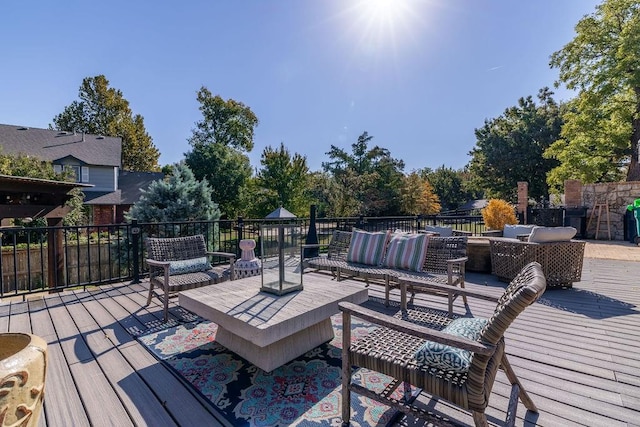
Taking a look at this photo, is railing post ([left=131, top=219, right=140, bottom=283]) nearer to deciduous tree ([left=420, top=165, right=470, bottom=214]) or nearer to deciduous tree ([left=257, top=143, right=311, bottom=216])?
deciduous tree ([left=257, top=143, right=311, bottom=216])

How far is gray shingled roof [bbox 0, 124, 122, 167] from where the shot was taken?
15180mm

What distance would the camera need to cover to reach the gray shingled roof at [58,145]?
49.8 ft

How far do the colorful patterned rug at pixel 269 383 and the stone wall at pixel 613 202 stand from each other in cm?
1021

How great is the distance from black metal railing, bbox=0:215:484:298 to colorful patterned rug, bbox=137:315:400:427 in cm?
209

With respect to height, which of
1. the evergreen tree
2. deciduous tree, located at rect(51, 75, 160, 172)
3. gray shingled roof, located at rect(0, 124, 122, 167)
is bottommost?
the evergreen tree

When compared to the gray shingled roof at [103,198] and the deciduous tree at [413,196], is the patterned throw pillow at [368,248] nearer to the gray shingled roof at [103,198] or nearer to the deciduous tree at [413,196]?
the gray shingled roof at [103,198]

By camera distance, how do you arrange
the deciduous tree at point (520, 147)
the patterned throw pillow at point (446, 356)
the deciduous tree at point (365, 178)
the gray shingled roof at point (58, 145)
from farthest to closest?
the deciduous tree at point (365, 178) → the deciduous tree at point (520, 147) → the gray shingled roof at point (58, 145) → the patterned throw pillow at point (446, 356)

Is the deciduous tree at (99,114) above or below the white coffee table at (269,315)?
above

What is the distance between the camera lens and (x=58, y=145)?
16266 mm

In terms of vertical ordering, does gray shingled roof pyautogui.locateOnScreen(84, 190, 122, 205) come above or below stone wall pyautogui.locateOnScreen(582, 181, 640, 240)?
above

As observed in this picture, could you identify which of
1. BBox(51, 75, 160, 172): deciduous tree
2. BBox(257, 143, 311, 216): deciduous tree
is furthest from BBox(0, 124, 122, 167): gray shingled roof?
BBox(257, 143, 311, 216): deciduous tree

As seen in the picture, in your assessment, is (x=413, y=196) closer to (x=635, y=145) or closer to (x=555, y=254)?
(x=635, y=145)

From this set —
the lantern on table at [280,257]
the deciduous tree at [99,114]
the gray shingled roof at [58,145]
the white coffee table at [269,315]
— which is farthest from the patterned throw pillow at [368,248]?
the deciduous tree at [99,114]

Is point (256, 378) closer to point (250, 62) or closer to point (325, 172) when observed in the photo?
point (250, 62)
